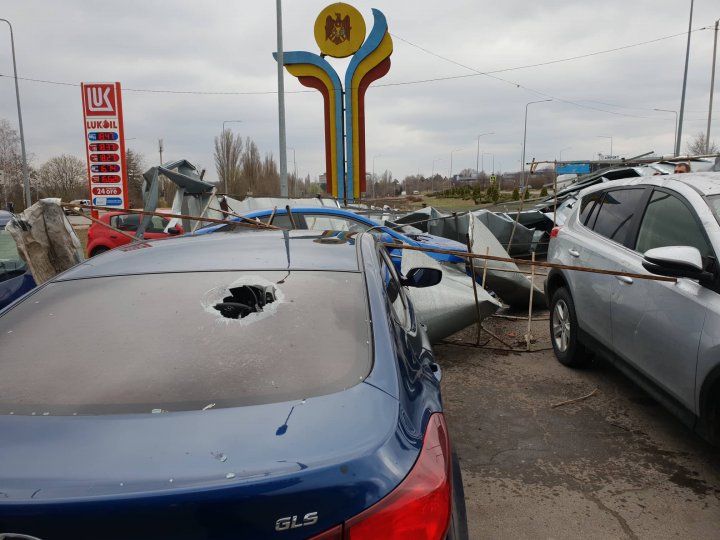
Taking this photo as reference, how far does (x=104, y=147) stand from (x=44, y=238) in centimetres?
1033

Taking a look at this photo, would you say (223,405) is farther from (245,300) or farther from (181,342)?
(245,300)

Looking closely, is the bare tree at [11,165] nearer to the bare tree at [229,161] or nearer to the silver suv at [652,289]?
the bare tree at [229,161]

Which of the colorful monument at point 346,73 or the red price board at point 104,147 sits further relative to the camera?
the colorful monument at point 346,73

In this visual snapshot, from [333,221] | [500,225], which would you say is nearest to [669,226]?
[333,221]

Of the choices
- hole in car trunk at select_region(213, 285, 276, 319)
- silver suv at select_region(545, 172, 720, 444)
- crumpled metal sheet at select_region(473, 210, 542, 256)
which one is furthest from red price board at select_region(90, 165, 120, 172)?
hole in car trunk at select_region(213, 285, 276, 319)

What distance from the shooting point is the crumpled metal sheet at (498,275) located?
24.4 feet

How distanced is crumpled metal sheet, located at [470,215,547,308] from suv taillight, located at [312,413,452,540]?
5.98 metres

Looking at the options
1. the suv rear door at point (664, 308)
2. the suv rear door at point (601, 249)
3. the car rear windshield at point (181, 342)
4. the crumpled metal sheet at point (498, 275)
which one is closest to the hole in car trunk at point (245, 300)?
the car rear windshield at point (181, 342)

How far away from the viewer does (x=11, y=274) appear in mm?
4773

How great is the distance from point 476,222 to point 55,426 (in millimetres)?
6737

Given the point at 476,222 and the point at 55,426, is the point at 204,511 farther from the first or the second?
the point at 476,222

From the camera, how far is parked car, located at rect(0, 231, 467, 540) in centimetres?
120

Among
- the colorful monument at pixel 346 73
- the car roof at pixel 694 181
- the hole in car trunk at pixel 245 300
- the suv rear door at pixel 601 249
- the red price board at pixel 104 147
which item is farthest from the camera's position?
the colorful monument at pixel 346 73

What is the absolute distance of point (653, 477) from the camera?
135 inches
